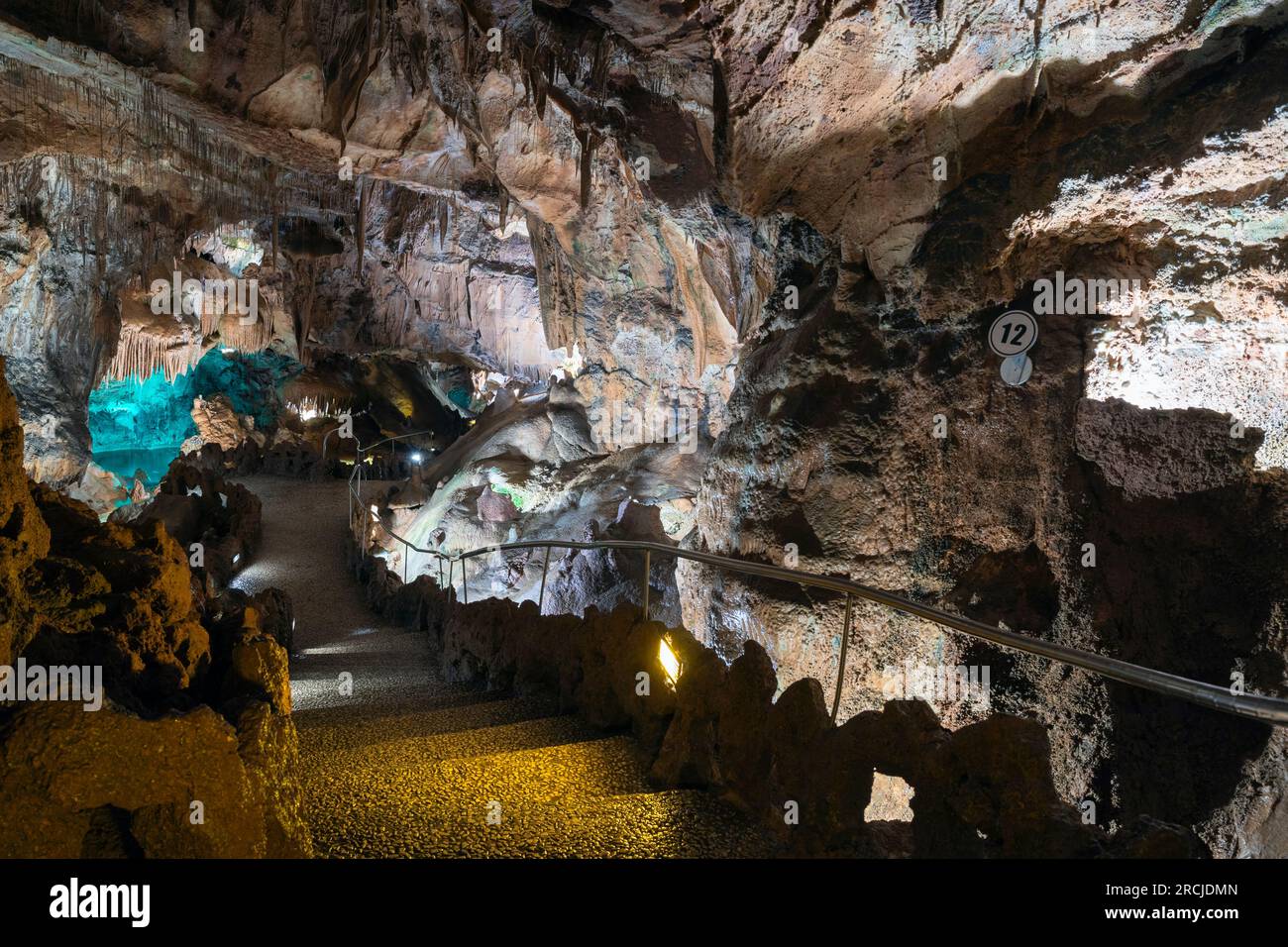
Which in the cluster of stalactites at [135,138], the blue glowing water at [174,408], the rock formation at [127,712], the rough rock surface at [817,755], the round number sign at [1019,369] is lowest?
the rough rock surface at [817,755]

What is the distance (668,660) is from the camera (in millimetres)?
3695

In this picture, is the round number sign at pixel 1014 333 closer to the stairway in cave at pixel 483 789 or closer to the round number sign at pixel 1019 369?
the round number sign at pixel 1019 369

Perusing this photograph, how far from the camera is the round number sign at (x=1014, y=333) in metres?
6.06

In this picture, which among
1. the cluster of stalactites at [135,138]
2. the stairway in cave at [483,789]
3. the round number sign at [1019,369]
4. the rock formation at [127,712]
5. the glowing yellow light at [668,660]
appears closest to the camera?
the rock formation at [127,712]

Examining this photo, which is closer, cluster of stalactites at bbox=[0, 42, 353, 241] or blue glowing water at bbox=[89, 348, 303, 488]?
cluster of stalactites at bbox=[0, 42, 353, 241]

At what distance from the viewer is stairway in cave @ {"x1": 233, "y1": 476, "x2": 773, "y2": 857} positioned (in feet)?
8.49

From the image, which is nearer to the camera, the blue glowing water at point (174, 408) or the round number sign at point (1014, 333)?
the round number sign at point (1014, 333)

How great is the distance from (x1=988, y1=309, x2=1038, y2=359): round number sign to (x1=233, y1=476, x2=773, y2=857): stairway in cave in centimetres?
420

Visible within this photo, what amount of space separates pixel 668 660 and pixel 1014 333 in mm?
4015

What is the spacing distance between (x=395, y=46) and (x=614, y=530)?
268 inches

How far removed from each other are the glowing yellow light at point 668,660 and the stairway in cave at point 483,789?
1.14ft

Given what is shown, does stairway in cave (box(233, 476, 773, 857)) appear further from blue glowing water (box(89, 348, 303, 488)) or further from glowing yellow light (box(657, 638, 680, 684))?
blue glowing water (box(89, 348, 303, 488))

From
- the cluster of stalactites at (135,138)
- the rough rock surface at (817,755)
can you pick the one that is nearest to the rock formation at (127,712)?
the rough rock surface at (817,755)

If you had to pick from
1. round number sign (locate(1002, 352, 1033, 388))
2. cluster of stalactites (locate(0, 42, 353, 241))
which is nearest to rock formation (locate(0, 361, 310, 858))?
round number sign (locate(1002, 352, 1033, 388))
